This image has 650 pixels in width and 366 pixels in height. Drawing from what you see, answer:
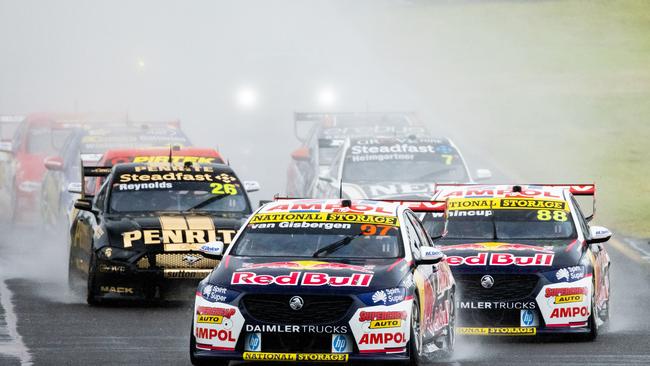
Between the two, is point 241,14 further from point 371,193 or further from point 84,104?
point 371,193

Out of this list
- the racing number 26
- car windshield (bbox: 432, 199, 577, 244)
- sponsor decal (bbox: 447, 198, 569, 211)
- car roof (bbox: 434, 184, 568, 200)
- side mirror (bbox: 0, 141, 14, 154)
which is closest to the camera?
car windshield (bbox: 432, 199, 577, 244)

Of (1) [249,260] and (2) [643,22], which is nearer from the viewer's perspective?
(1) [249,260]

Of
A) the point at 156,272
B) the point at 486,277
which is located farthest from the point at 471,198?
the point at 156,272

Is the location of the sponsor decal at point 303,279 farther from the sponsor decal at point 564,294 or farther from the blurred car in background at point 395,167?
the blurred car in background at point 395,167

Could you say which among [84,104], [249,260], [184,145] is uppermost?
[249,260]

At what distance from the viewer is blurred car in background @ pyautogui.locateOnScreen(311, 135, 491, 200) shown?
74.7ft

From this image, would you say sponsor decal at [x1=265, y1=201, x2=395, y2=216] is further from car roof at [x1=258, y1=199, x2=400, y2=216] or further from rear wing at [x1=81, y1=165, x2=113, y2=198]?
rear wing at [x1=81, y1=165, x2=113, y2=198]

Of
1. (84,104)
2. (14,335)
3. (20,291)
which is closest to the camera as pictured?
(14,335)

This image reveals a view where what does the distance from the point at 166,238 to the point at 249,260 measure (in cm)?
459

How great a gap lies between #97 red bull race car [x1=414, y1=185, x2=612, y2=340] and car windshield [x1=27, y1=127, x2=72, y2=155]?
1318 centimetres

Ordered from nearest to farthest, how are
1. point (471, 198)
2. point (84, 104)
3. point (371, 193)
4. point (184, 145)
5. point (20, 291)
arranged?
point (471, 198) < point (20, 291) < point (371, 193) < point (184, 145) < point (84, 104)

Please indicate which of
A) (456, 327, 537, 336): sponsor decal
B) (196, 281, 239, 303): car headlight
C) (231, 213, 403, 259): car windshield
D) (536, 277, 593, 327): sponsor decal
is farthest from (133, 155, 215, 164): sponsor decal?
(196, 281, 239, 303): car headlight

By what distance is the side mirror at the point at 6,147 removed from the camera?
93.8 ft

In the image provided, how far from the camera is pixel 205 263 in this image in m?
17.3
